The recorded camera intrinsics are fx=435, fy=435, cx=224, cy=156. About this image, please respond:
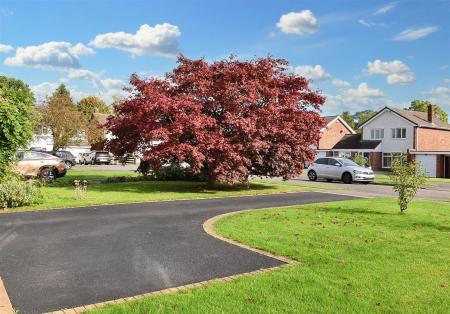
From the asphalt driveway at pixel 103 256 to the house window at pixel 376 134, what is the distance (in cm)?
4152

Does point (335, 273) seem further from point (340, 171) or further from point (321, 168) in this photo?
point (321, 168)

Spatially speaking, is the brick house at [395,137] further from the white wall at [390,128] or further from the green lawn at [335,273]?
the green lawn at [335,273]

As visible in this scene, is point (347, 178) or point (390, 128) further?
point (390, 128)

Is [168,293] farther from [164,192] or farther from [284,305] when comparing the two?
[164,192]

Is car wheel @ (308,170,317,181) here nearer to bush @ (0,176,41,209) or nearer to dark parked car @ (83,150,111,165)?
bush @ (0,176,41,209)

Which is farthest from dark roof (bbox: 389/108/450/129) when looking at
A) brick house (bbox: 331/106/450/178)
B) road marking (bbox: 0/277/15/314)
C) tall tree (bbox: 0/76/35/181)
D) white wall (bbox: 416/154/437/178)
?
road marking (bbox: 0/277/15/314)

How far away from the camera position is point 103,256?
7.29 m

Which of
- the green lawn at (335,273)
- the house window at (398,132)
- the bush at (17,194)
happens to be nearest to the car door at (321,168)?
the green lawn at (335,273)

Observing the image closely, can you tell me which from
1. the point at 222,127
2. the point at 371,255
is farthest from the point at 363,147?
the point at 371,255

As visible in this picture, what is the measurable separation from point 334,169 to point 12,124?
20595 mm

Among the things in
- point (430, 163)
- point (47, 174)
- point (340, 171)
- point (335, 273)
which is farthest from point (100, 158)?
point (335, 273)

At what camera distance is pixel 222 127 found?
18609 millimetres

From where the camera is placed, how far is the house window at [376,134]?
4941 centimetres

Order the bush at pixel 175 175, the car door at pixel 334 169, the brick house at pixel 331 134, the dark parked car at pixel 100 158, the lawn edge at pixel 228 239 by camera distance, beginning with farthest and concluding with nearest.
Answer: the brick house at pixel 331 134 < the dark parked car at pixel 100 158 < the car door at pixel 334 169 < the bush at pixel 175 175 < the lawn edge at pixel 228 239
